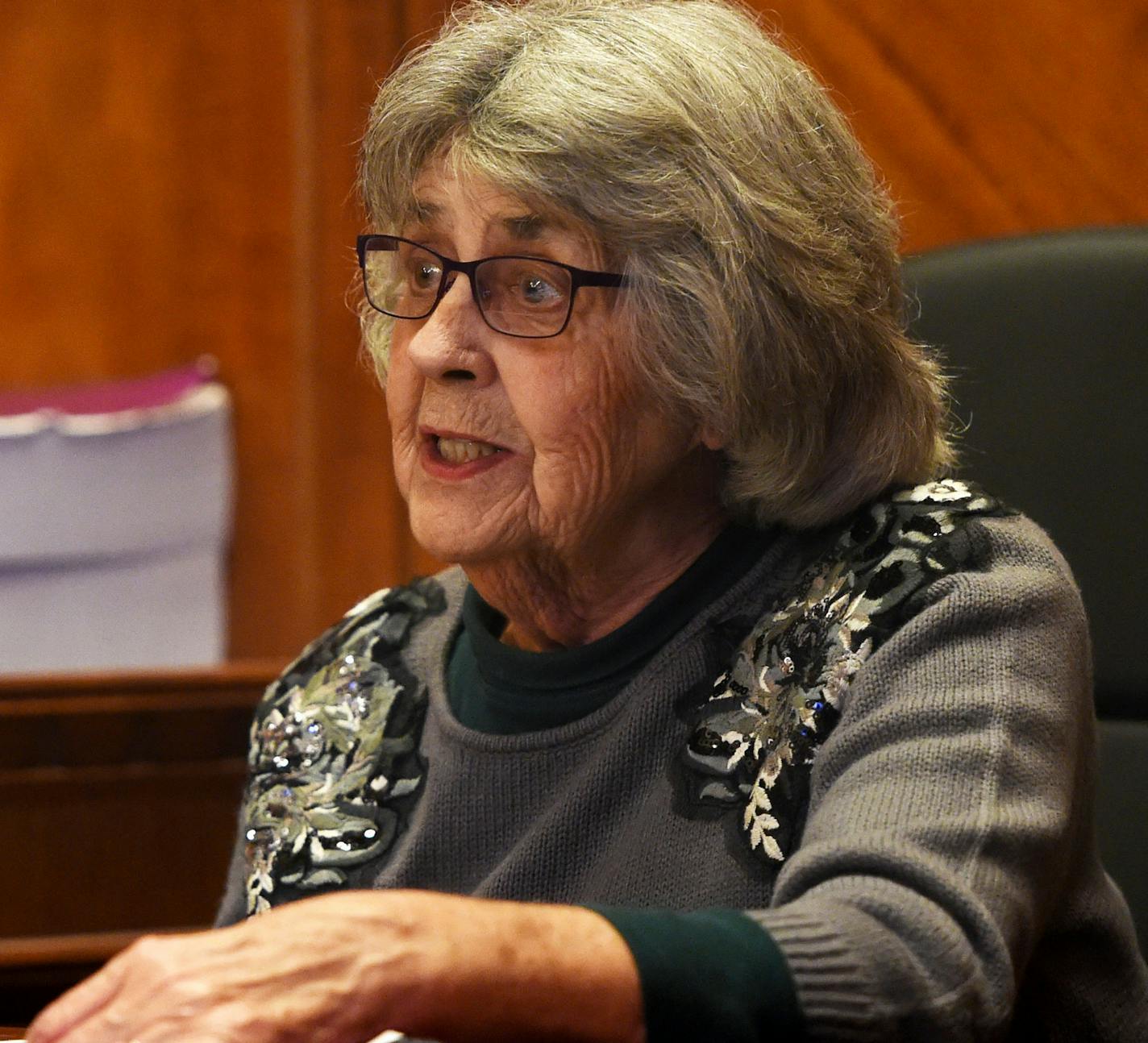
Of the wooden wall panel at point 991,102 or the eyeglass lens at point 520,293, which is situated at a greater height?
the wooden wall panel at point 991,102

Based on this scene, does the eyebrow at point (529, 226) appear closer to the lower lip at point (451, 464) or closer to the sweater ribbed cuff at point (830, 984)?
the lower lip at point (451, 464)

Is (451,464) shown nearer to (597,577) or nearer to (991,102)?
(597,577)

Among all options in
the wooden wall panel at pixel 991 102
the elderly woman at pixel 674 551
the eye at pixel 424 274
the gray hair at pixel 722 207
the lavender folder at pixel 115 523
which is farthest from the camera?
the lavender folder at pixel 115 523

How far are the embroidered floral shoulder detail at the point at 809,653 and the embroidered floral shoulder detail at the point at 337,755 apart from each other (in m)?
0.31

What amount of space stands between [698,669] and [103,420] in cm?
149

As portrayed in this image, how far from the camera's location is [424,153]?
52.7 inches

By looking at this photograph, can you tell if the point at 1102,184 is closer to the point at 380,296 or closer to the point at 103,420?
the point at 380,296

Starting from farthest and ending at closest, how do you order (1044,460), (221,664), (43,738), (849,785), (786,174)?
(221,664)
(43,738)
(1044,460)
(786,174)
(849,785)

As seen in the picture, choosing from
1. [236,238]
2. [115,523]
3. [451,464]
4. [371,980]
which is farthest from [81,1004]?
[236,238]

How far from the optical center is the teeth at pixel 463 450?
1.32m

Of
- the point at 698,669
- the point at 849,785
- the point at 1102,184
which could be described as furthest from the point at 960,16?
the point at 849,785

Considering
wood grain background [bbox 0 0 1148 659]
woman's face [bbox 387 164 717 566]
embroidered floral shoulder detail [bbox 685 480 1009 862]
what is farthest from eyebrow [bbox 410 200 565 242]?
wood grain background [bbox 0 0 1148 659]

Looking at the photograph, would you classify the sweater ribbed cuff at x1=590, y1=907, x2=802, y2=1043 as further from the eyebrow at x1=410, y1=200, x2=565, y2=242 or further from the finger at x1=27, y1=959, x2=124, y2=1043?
the eyebrow at x1=410, y1=200, x2=565, y2=242

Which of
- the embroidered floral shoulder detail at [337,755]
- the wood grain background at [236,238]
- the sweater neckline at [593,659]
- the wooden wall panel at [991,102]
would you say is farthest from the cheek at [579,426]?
the wood grain background at [236,238]
